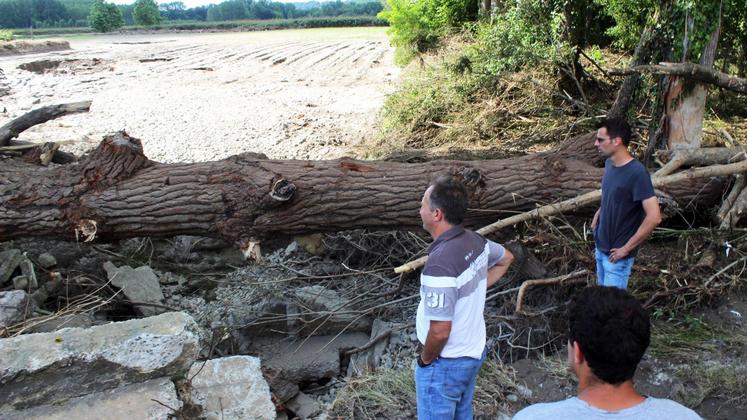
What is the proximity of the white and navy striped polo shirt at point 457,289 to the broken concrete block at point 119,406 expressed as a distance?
4.86ft

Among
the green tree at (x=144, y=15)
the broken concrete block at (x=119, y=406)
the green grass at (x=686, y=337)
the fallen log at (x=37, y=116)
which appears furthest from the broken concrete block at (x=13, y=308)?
the green tree at (x=144, y=15)

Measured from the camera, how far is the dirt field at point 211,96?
1035 cm

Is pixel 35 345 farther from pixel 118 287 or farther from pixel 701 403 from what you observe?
pixel 701 403

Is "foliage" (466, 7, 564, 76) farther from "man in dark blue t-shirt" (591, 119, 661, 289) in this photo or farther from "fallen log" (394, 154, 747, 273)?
"man in dark blue t-shirt" (591, 119, 661, 289)

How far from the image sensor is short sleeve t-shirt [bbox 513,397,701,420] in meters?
1.77

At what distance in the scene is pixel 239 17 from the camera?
2512 inches

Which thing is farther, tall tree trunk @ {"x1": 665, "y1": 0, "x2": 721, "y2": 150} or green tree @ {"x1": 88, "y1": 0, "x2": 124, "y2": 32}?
green tree @ {"x1": 88, "y1": 0, "x2": 124, "y2": 32}

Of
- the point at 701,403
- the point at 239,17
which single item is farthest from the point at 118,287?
the point at 239,17

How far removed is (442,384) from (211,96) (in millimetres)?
11572

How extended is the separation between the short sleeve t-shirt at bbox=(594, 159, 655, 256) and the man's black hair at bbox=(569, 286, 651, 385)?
215 centimetres

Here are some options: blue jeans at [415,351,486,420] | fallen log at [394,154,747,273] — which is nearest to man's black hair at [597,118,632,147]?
fallen log at [394,154,747,273]

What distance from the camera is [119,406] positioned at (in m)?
3.38

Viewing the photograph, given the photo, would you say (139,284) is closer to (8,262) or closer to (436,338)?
(8,262)

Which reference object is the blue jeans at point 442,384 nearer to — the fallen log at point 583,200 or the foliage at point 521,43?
the fallen log at point 583,200
